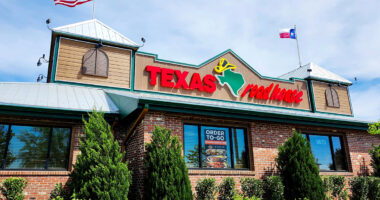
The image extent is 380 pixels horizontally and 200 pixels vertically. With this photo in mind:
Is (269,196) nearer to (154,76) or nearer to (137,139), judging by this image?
(137,139)

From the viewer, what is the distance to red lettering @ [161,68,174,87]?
1434 centimetres

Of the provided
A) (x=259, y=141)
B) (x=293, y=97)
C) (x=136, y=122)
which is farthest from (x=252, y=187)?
(x=293, y=97)

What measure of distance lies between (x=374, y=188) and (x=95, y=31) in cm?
1403

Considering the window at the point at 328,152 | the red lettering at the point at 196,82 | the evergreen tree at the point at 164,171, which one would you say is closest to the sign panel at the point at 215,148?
the evergreen tree at the point at 164,171

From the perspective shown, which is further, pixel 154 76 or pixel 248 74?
pixel 248 74

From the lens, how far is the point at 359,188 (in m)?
13.1

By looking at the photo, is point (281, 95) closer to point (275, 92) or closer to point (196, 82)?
point (275, 92)

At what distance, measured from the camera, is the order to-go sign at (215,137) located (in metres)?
11.8

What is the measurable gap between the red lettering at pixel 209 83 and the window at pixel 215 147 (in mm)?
3301

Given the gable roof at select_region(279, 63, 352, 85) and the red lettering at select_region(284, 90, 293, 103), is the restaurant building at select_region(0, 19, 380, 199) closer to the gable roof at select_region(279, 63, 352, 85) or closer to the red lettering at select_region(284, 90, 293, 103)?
the red lettering at select_region(284, 90, 293, 103)

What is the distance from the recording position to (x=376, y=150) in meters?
14.6

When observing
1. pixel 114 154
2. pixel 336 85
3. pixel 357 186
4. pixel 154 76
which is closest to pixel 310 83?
pixel 336 85

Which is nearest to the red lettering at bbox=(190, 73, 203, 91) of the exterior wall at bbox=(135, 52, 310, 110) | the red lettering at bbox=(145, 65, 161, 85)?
the exterior wall at bbox=(135, 52, 310, 110)

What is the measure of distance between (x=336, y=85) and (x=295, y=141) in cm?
930
